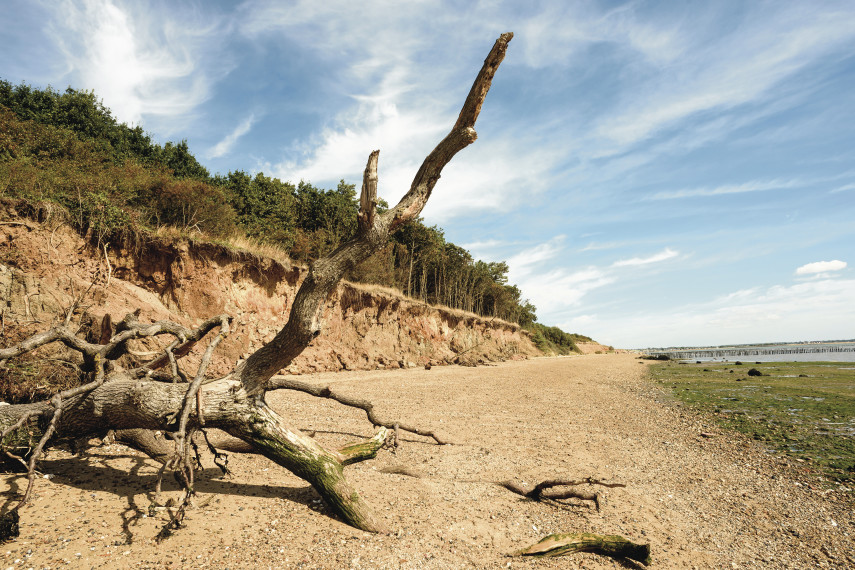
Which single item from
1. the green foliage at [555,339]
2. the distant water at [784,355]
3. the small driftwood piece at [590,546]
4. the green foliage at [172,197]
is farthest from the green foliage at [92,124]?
the distant water at [784,355]

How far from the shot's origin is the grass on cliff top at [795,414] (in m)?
8.08

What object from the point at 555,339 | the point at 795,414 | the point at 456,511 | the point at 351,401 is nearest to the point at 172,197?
the point at 351,401

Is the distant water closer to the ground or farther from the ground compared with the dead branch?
closer to the ground

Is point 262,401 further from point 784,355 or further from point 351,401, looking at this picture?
point 784,355

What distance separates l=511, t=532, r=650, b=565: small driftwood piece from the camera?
3.85 metres

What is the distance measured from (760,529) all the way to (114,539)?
7005 mm

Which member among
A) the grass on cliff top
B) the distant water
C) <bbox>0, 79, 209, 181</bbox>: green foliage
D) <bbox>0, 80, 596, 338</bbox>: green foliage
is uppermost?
<bbox>0, 79, 209, 181</bbox>: green foliage

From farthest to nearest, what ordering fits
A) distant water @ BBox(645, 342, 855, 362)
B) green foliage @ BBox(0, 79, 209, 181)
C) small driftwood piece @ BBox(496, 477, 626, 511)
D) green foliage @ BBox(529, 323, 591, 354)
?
green foliage @ BBox(529, 323, 591, 354), distant water @ BBox(645, 342, 855, 362), green foliage @ BBox(0, 79, 209, 181), small driftwood piece @ BBox(496, 477, 626, 511)

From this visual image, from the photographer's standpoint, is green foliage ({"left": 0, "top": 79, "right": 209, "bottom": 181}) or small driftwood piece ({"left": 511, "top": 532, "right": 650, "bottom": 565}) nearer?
small driftwood piece ({"left": 511, "top": 532, "right": 650, "bottom": 565})

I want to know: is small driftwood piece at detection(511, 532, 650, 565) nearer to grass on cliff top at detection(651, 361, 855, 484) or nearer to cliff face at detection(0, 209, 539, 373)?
cliff face at detection(0, 209, 539, 373)

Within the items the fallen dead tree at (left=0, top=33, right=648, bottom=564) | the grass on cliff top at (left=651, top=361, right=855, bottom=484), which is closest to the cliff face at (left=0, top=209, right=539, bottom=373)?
the fallen dead tree at (left=0, top=33, right=648, bottom=564)

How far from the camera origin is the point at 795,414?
12.1 m

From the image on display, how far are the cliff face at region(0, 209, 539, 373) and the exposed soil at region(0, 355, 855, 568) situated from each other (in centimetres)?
226

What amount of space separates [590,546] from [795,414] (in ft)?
41.3
